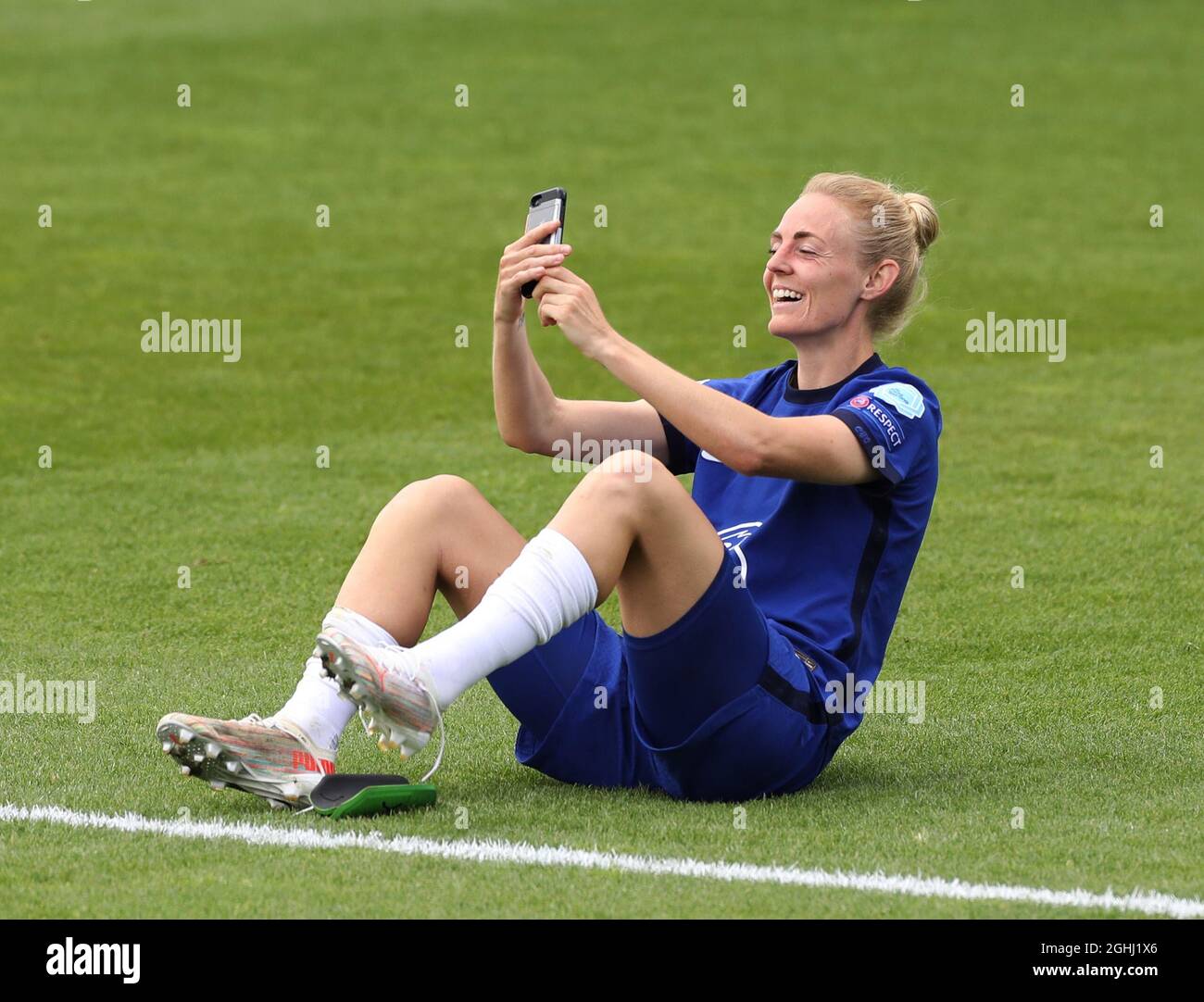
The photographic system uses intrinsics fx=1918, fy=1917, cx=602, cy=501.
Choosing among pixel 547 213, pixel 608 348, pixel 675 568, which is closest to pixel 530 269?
pixel 547 213

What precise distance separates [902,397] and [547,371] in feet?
30.8

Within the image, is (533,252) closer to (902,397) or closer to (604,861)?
(902,397)

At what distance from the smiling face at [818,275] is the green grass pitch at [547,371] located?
2.03 feet

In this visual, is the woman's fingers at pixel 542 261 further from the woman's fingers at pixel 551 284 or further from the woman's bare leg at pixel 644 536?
the woman's bare leg at pixel 644 536

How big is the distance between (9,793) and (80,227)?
13626 millimetres

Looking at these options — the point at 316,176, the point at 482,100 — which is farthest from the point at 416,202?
the point at 482,100

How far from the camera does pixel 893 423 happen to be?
479cm

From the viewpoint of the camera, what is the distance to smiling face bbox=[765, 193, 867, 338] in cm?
505

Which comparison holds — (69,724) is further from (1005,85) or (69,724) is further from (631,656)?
(1005,85)

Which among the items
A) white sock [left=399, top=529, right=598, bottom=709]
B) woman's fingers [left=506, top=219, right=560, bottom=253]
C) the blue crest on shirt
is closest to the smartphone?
woman's fingers [left=506, top=219, right=560, bottom=253]

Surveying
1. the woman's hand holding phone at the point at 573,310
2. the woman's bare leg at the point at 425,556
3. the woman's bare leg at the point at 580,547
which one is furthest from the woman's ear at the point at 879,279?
the woman's bare leg at the point at 425,556

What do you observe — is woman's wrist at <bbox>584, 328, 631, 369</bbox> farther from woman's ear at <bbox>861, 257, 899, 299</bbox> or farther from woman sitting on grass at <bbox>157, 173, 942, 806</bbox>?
woman's ear at <bbox>861, 257, 899, 299</bbox>

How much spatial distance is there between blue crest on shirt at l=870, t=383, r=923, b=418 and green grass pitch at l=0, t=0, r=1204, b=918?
33.0 inches

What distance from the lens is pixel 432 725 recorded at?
444 centimetres
